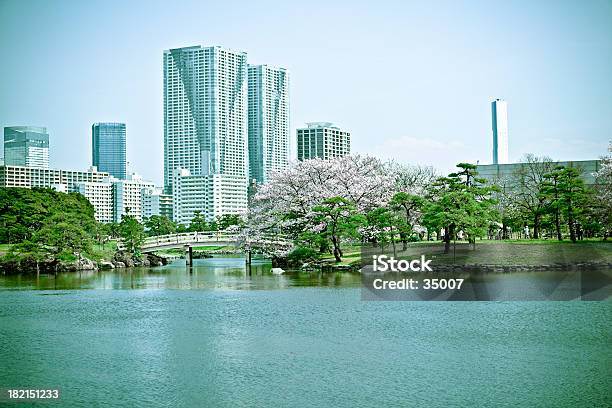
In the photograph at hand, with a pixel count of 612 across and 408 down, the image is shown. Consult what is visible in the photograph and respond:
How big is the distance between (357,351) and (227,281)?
1677 cm

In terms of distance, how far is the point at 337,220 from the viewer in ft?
109

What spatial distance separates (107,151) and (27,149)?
63340mm

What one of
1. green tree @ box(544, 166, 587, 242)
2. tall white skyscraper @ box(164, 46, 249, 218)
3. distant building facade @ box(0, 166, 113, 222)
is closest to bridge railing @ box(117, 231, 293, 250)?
green tree @ box(544, 166, 587, 242)

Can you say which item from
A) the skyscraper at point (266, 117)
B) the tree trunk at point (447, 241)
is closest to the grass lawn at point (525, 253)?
the tree trunk at point (447, 241)

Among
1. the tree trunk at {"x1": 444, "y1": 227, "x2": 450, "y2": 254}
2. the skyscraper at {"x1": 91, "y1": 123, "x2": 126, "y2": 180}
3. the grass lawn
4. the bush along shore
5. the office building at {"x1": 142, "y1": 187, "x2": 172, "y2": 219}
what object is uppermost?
the skyscraper at {"x1": 91, "y1": 123, "x2": 126, "y2": 180}

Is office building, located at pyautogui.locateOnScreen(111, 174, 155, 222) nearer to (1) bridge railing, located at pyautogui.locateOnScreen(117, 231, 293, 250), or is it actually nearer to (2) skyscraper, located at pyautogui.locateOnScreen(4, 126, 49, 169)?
(2) skyscraper, located at pyautogui.locateOnScreen(4, 126, 49, 169)

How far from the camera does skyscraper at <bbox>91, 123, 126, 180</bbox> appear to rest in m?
176

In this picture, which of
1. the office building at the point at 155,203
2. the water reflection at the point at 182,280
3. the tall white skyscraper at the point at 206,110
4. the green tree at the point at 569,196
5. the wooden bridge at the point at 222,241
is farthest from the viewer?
the tall white skyscraper at the point at 206,110

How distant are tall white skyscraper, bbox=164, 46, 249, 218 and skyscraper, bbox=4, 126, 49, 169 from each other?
24.1m

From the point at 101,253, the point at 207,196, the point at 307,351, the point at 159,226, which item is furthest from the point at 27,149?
the point at 307,351

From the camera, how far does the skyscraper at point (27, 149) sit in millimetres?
113188

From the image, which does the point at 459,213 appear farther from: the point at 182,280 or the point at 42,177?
the point at 42,177

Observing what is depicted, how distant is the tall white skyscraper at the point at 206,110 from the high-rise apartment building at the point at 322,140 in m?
50.8

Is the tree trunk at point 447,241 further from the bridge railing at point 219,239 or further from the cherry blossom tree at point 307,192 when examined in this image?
the bridge railing at point 219,239
